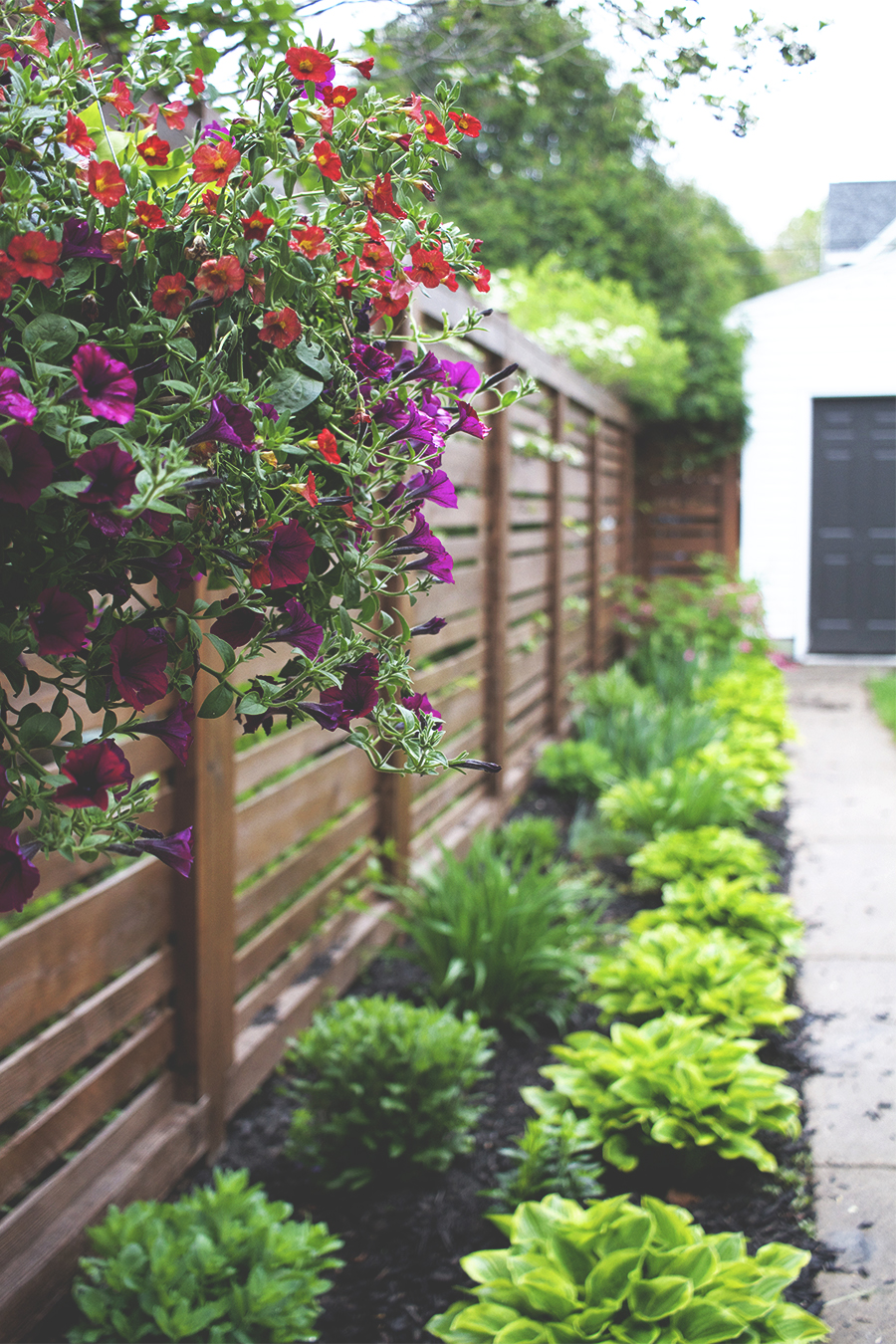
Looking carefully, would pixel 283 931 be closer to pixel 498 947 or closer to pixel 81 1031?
pixel 498 947

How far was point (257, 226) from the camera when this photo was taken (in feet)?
2.30

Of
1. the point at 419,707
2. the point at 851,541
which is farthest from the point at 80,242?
the point at 851,541

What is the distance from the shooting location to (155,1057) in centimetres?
203

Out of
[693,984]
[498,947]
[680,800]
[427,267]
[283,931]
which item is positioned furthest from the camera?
[680,800]

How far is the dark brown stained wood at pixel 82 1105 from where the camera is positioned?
5.27ft

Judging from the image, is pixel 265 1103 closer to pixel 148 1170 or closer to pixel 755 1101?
pixel 148 1170

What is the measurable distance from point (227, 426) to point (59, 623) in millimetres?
161

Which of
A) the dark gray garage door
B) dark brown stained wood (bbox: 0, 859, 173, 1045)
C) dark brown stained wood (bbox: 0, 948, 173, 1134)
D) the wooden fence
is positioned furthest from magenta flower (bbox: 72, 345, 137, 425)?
the dark gray garage door

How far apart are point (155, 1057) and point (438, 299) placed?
7.21ft

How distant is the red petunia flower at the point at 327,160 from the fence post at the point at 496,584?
339cm

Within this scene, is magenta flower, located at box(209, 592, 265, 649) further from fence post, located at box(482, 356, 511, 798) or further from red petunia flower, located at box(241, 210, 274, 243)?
fence post, located at box(482, 356, 511, 798)

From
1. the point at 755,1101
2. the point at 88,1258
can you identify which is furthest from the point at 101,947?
the point at 755,1101

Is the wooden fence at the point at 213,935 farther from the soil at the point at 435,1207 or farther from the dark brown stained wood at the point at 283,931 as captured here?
the soil at the point at 435,1207

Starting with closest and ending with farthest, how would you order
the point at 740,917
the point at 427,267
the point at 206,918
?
the point at 427,267 → the point at 206,918 → the point at 740,917
